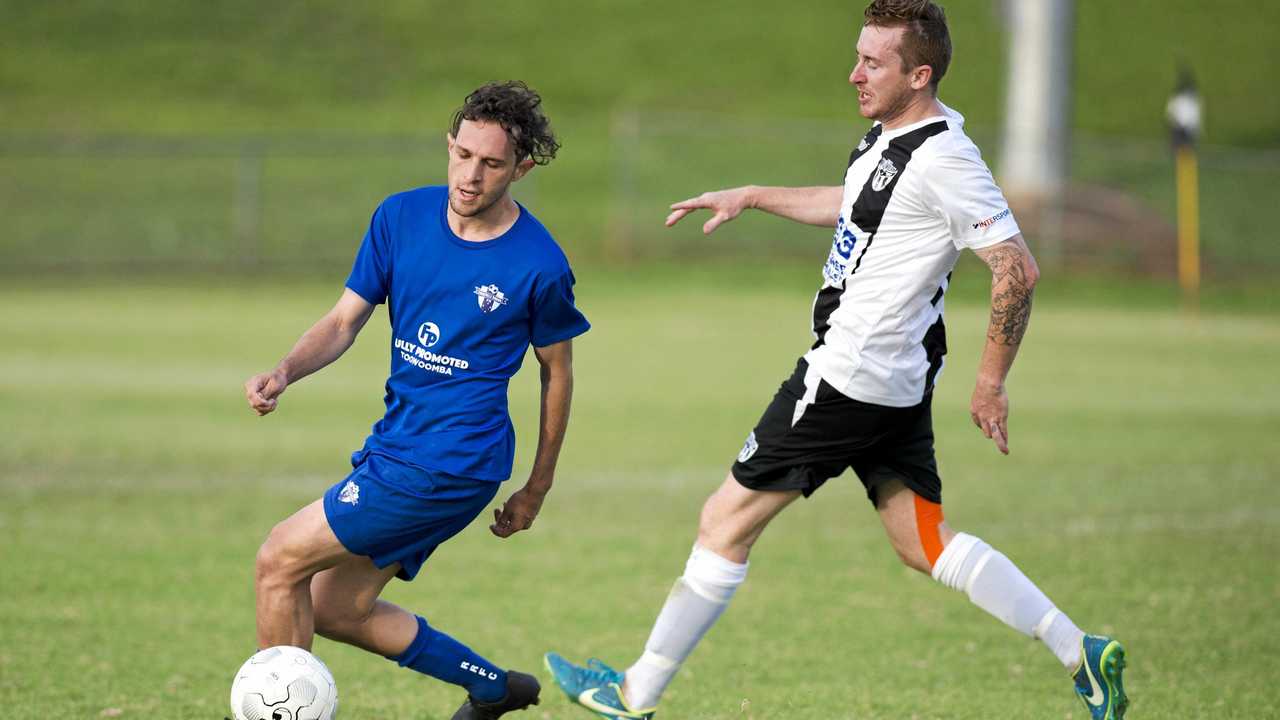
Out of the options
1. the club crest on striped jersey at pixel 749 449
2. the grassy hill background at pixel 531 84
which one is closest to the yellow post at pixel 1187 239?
the grassy hill background at pixel 531 84

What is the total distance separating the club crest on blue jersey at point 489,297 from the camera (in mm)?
4719

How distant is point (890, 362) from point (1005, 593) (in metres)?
0.84

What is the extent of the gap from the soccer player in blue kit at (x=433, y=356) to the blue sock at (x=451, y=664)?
25 centimetres

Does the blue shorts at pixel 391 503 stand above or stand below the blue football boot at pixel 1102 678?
above

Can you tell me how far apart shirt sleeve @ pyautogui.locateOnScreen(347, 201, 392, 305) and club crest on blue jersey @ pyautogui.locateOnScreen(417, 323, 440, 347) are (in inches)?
7.3

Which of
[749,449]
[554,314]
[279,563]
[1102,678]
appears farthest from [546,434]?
[1102,678]

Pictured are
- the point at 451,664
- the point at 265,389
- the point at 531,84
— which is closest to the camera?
the point at 265,389

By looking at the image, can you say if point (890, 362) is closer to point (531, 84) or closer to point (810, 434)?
point (810, 434)

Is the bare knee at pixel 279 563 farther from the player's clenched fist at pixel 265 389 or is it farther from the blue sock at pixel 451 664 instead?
the blue sock at pixel 451 664

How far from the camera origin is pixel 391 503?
4.64 meters

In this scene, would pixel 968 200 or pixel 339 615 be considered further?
pixel 339 615

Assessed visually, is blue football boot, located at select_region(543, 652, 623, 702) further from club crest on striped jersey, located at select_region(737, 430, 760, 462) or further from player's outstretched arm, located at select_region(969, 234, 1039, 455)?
player's outstretched arm, located at select_region(969, 234, 1039, 455)

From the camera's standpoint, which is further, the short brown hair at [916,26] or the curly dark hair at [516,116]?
the short brown hair at [916,26]

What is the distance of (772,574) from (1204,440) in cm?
567
